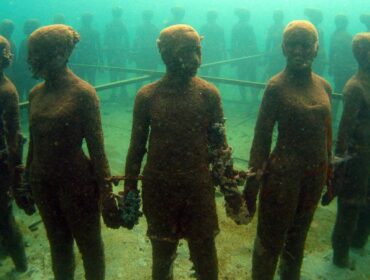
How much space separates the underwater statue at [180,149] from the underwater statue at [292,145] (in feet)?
1.26

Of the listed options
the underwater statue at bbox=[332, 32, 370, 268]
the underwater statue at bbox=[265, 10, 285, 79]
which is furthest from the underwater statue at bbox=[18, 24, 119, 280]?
the underwater statue at bbox=[265, 10, 285, 79]

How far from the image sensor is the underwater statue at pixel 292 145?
2697mm

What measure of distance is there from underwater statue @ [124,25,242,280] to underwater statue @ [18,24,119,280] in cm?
32

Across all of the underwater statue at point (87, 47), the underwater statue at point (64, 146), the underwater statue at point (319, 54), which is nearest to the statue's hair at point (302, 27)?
the underwater statue at point (64, 146)

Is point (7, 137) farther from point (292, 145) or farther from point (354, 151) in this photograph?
point (354, 151)

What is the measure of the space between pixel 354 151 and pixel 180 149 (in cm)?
195

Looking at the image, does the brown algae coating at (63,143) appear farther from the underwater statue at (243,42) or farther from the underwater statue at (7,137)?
the underwater statue at (243,42)

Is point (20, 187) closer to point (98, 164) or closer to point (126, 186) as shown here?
point (98, 164)

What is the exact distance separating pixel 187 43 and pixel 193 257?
1.59 m

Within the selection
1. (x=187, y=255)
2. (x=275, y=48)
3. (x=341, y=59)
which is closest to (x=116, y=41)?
(x=275, y=48)

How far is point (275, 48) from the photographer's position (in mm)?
12680

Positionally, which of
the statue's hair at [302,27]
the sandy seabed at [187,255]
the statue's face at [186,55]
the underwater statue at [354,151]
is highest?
the statue's hair at [302,27]

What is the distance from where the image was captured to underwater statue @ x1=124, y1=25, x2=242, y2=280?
2486mm

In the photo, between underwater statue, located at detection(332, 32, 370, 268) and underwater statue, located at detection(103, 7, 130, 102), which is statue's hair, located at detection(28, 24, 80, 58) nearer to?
underwater statue, located at detection(332, 32, 370, 268)
